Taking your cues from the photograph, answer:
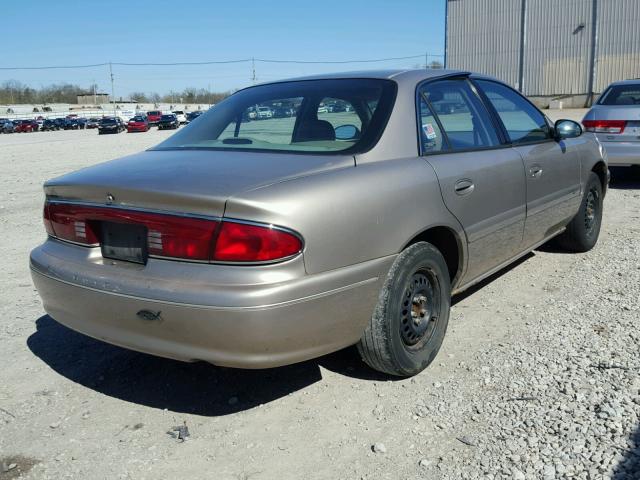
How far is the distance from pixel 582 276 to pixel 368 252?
288cm

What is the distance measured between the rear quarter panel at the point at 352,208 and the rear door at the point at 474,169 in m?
0.25

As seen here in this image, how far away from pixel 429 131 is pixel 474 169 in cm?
39

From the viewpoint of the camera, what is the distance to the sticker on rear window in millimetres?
3537

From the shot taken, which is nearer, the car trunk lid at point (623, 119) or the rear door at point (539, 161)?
the rear door at point (539, 161)

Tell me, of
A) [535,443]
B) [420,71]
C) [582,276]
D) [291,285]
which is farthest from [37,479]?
[582,276]

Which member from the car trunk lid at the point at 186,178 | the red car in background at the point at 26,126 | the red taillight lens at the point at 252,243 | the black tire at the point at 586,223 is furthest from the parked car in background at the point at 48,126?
the red taillight lens at the point at 252,243

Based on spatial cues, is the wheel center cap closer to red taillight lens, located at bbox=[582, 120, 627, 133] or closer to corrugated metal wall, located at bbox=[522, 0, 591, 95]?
red taillight lens, located at bbox=[582, 120, 627, 133]

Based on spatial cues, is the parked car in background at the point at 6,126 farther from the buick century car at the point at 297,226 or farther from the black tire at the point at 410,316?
the black tire at the point at 410,316

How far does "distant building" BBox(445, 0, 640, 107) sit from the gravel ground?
141ft

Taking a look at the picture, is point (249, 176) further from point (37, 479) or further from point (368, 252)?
point (37, 479)

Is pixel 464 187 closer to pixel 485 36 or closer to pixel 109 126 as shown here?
pixel 485 36

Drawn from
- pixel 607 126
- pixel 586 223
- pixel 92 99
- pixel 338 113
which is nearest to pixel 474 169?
pixel 338 113

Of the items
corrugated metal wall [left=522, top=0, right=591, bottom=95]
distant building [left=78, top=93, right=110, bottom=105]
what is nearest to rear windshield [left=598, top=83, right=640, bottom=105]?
corrugated metal wall [left=522, top=0, right=591, bottom=95]

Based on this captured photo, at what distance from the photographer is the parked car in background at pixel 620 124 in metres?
8.45
